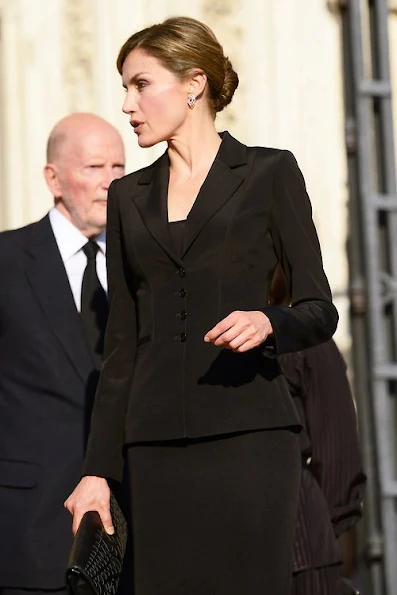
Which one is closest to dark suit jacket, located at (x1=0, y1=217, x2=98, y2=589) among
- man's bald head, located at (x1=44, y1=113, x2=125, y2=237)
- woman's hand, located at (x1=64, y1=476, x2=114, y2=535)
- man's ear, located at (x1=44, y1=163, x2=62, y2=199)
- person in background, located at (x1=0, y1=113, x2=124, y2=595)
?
person in background, located at (x1=0, y1=113, x2=124, y2=595)

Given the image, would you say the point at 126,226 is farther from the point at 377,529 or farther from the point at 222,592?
the point at 377,529

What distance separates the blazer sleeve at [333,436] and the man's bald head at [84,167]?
0.85 metres

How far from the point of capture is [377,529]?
684 cm

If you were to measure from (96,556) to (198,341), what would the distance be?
1.52 ft

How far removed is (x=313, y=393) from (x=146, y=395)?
1625 millimetres

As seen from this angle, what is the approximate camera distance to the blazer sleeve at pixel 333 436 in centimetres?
Result: 469

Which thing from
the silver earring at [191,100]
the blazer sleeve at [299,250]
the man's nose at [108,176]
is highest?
the man's nose at [108,176]

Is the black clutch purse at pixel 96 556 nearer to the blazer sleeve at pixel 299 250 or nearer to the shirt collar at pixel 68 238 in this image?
the blazer sleeve at pixel 299 250

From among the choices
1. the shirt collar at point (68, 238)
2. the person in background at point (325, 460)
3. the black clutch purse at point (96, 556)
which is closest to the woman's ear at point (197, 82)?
the black clutch purse at point (96, 556)

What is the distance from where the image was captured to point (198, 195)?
318 cm

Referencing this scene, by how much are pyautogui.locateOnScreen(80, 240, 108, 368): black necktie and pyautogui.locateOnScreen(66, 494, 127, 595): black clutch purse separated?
1.50 m

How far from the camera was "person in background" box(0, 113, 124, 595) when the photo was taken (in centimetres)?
456

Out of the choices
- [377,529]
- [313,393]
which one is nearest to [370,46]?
[377,529]

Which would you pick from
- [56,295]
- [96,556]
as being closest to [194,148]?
[96,556]
